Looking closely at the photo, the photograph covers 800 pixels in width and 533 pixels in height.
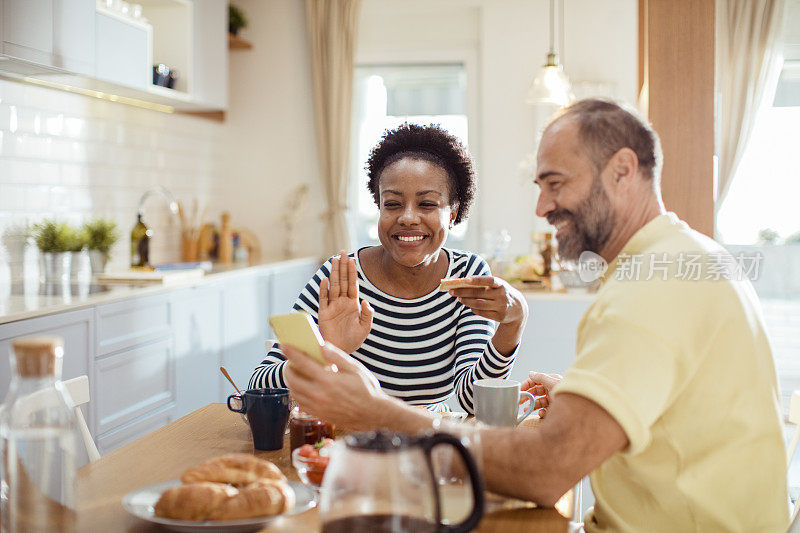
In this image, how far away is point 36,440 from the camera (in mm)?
951

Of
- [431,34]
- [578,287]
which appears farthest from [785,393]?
[431,34]

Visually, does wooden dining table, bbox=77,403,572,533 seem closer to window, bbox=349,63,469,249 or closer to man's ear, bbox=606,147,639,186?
man's ear, bbox=606,147,639,186


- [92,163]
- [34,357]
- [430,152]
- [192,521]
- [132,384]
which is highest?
[92,163]

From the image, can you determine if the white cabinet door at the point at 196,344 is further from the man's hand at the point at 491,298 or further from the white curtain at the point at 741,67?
the white curtain at the point at 741,67

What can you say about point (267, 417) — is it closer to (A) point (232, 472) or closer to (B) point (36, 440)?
(A) point (232, 472)

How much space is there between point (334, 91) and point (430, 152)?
337 centimetres

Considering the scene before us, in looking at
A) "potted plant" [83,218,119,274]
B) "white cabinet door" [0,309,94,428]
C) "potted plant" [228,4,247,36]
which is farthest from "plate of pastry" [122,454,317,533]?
"potted plant" [228,4,247,36]

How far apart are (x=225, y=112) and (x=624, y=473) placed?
504cm

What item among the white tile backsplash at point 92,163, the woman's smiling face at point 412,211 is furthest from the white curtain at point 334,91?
the woman's smiling face at point 412,211

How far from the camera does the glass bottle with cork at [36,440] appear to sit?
920 millimetres

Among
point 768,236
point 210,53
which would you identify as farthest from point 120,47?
point 768,236

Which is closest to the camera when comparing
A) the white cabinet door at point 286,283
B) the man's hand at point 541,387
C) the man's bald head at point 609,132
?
the man's bald head at point 609,132

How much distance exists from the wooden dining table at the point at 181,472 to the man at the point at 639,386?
0.04 metres

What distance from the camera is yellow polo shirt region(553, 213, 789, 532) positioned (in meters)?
1.01
